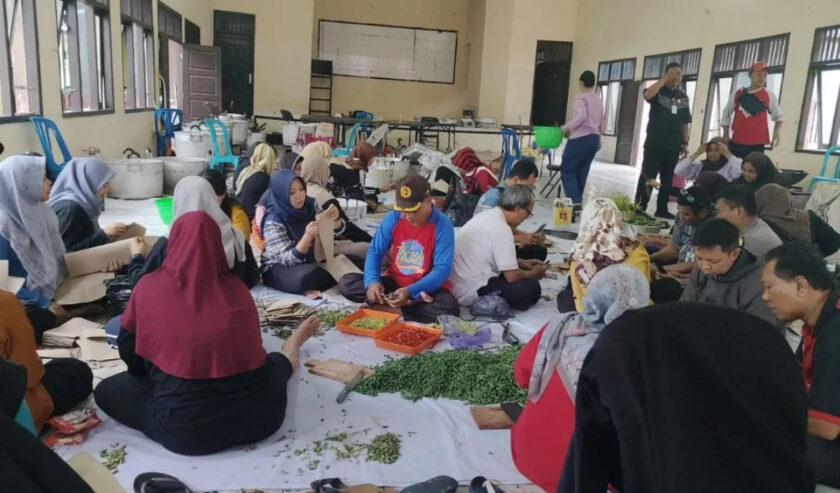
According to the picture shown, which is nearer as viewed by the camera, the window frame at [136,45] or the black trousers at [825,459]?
the black trousers at [825,459]

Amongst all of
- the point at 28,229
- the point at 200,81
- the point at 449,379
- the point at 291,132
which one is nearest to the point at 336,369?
the point at 449,379

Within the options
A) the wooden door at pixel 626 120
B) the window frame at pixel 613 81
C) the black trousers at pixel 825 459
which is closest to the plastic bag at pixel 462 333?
the black trousers at pixel 825 459

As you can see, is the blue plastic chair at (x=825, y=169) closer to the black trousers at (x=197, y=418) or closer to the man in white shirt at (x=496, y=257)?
the man in white shirt at (x=496, y=257)

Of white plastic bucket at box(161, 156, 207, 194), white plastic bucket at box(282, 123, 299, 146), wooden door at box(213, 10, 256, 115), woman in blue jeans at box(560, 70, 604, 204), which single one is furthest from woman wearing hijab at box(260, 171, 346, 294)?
wooden door at box(213, 10, 256, 115)

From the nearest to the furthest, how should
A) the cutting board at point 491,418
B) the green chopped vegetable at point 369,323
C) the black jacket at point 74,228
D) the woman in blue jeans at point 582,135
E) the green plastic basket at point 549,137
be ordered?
the cutting board at point 491,418, the green chopped vegetable at point 369,323, the black jacket at point 74,228, the woman in blue jeans at point 582,135, the green plastic basket at point 549,137

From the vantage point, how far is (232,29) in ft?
45.0

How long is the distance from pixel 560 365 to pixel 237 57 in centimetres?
1364

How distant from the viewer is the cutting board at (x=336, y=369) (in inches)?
106

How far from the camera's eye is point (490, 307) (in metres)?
3.52

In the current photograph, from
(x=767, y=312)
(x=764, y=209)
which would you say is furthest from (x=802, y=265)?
(x=764, y=209)

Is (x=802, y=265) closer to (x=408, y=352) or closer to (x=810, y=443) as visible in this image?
(x=810, y=443)

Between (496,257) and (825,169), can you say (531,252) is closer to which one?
(496,257)

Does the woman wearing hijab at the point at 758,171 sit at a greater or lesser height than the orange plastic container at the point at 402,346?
greater

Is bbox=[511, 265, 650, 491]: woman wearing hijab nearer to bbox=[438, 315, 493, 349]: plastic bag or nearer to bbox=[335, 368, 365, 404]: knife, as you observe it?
bbox=[335, 368, 365, 404]: knife
